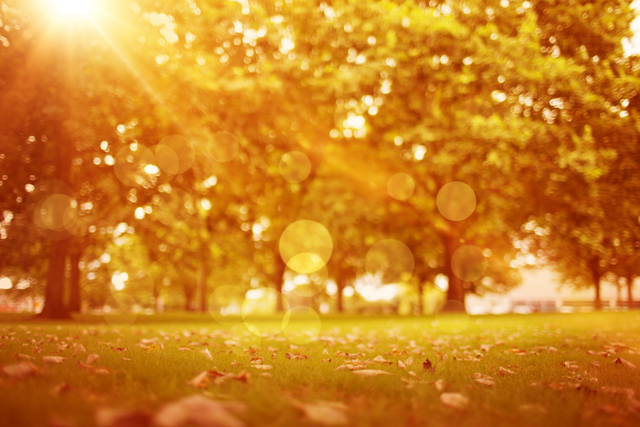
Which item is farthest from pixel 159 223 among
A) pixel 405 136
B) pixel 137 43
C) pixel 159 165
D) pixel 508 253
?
pixel 508 253

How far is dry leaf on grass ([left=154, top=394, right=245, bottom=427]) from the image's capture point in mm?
1848

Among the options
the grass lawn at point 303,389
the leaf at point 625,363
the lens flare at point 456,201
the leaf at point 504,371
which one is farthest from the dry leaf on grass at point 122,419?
the lens flare at point 456,201

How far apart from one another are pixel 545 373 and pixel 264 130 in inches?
451

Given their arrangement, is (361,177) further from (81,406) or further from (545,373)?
(81,406)

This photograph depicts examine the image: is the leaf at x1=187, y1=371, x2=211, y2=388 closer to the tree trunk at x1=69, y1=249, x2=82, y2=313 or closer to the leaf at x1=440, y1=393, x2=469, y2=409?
the leaf at x1=440, y1=393, x2=469, y2=409

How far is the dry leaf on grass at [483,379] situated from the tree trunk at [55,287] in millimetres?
14848

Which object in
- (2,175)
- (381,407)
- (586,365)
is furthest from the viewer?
(2,175)

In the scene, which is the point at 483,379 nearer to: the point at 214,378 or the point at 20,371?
the point at 214,378

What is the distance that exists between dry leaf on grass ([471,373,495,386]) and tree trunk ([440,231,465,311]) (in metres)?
19.5

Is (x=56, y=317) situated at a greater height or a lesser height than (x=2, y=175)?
lesser

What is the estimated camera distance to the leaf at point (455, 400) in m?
2.56

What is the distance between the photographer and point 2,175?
1109 cm

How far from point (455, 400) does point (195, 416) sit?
169 centimetres

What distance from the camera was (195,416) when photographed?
1.90 m
